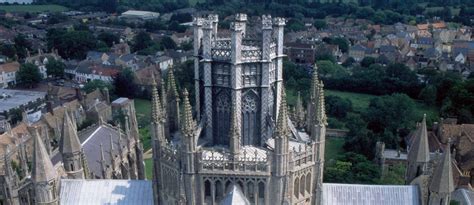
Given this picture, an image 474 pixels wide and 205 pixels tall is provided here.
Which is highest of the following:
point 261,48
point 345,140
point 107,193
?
point 261,48

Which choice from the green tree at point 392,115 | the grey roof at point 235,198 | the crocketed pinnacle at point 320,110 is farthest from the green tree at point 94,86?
the crocketed pinnacle at point 320,110

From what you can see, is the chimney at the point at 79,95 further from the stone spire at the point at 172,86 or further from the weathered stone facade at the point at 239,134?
the weathered stone facade at the point at 239,134

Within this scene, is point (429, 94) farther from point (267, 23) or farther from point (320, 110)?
point (267, 23)

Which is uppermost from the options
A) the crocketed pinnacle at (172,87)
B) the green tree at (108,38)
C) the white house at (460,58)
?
the crocketed pinnacle at (172,87)

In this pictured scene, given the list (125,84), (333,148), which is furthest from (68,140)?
(125,84)

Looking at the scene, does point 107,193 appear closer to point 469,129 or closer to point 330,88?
point 469,129

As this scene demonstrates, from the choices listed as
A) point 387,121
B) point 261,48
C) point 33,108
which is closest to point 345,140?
point 387,121
